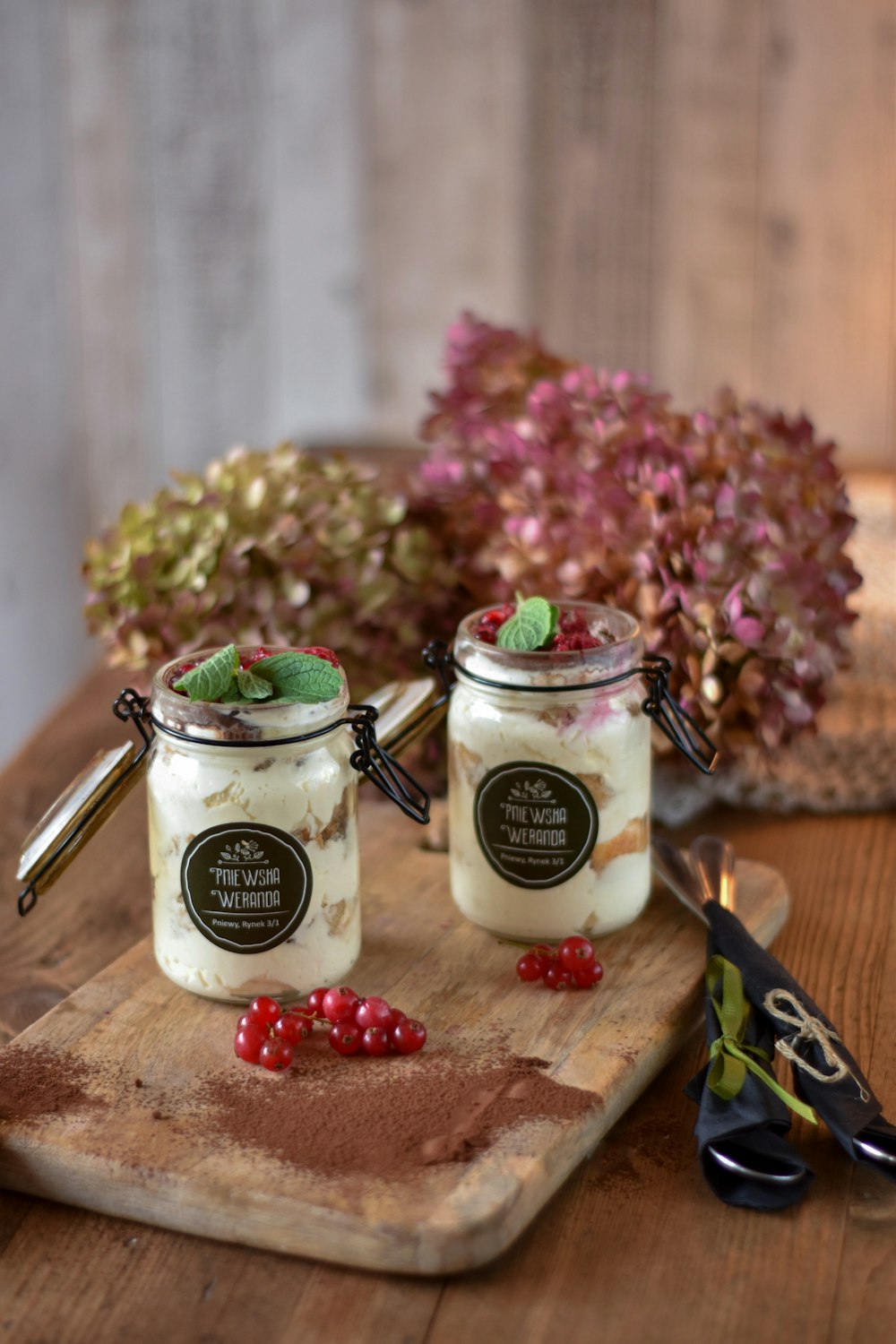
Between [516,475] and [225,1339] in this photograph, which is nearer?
[225,1339]

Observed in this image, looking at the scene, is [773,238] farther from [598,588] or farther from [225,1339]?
[225,1339]

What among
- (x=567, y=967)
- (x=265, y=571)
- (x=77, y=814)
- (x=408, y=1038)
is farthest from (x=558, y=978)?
(x=265, y=571)

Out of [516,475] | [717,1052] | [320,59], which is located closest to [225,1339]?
[717,1052]

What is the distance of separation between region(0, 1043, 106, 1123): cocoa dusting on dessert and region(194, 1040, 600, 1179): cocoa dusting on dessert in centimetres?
7

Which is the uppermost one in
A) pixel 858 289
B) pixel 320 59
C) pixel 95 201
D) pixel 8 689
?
pixel 320 59

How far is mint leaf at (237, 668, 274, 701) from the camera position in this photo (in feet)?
2.85

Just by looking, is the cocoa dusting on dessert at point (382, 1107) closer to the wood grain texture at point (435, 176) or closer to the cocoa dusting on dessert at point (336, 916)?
the cocoa dusting on dessert at point (336, 916)

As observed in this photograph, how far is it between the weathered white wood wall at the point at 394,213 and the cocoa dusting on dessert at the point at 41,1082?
1.44 m

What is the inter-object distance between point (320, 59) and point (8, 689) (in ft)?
3.53

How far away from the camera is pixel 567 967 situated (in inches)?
36.7

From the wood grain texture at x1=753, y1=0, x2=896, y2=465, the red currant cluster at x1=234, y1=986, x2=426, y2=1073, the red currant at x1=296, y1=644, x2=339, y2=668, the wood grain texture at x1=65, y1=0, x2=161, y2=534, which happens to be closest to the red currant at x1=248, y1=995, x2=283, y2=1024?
the red currant cluster at x1=234, y1=986, x2=426, y2=1073

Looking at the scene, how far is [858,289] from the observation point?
2.11 m

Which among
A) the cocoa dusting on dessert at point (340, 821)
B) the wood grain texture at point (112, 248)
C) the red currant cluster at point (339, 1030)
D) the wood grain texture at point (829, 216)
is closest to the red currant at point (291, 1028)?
the red currant cluster at point (339, 1030)

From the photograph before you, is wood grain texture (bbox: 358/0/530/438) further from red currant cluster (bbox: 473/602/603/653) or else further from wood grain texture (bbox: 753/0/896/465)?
red currant cluster (bbox: 473/602/603/653)
